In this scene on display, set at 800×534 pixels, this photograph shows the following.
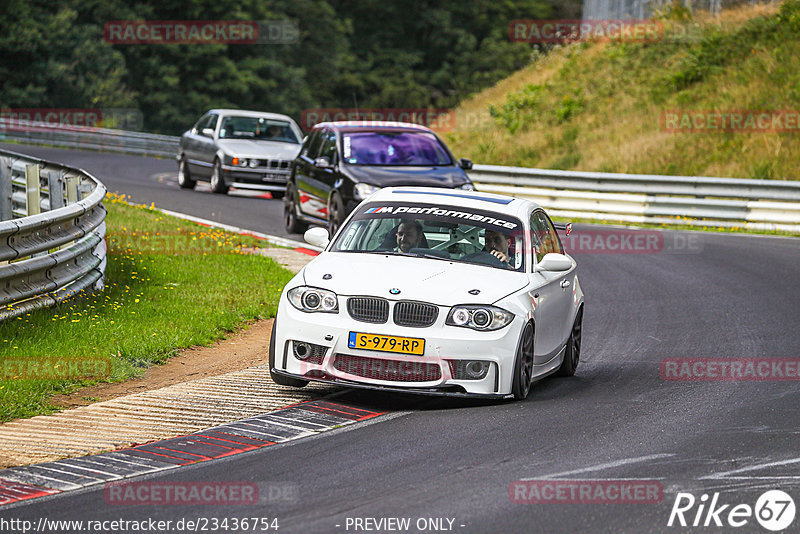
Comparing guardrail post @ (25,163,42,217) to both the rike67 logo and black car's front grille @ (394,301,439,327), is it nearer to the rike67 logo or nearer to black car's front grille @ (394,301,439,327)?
black car's front grille @ (394,301,439,327)

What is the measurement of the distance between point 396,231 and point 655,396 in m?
2.37

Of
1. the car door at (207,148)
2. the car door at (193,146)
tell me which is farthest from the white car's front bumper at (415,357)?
the car door at (193,146)

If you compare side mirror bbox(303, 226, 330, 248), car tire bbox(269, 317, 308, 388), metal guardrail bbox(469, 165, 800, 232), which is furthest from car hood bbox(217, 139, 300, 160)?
car tire bbox(269, 317, 308, 388)

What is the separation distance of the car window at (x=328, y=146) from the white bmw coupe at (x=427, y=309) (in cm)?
910

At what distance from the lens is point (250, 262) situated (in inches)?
Answer: 625

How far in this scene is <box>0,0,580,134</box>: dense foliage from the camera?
54.2 metres

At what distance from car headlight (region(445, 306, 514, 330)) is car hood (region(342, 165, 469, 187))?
8.88 meters

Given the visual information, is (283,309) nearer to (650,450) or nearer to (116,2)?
(650,450)

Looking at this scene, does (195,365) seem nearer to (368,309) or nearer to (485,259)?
(368,309)

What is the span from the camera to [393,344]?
8.48 m

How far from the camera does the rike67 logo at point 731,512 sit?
6.07 metres

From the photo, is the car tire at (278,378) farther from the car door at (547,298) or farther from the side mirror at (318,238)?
the car door at (547,298)

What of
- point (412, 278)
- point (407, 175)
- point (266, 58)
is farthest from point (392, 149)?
point (266, 58)

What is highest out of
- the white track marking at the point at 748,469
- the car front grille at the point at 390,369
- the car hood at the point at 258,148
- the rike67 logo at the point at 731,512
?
the car hood at the point at 258,148
